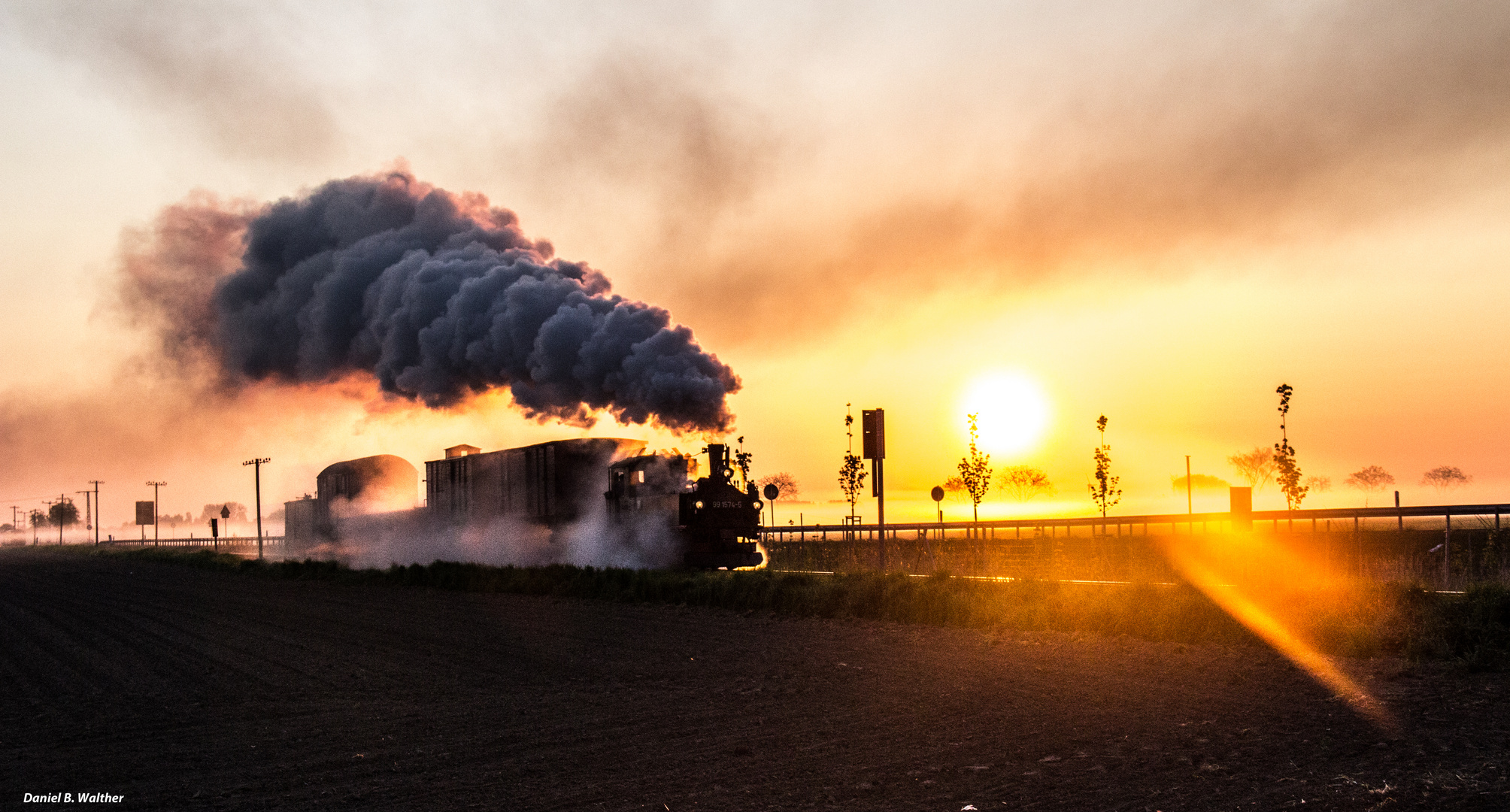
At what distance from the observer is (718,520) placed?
27.4 meters

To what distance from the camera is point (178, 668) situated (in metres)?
16.2

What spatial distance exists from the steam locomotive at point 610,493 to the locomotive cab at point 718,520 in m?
0.02

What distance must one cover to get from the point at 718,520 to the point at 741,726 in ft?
54.3

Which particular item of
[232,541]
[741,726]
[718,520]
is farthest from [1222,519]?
[232,541]

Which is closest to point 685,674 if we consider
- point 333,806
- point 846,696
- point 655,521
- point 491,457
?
point 846,696

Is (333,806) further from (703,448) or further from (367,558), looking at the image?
(367,558)

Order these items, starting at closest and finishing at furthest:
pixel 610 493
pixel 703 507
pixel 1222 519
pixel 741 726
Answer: pixel 741 726, pixel 703 507, pixel 610 493, pixel 1222 519

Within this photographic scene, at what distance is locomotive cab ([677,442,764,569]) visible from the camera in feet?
88.9

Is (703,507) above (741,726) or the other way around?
above

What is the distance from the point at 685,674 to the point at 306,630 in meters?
10.7

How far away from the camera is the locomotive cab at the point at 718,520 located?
88.9 feet

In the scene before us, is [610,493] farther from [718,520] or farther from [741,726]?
[741,726]

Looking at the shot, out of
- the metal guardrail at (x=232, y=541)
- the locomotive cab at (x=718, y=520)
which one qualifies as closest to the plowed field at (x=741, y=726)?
the locomotive cab at (x=718, y=520)

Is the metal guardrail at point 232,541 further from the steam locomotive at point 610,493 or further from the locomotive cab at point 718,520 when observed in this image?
the locomotive cab at point 718,520
